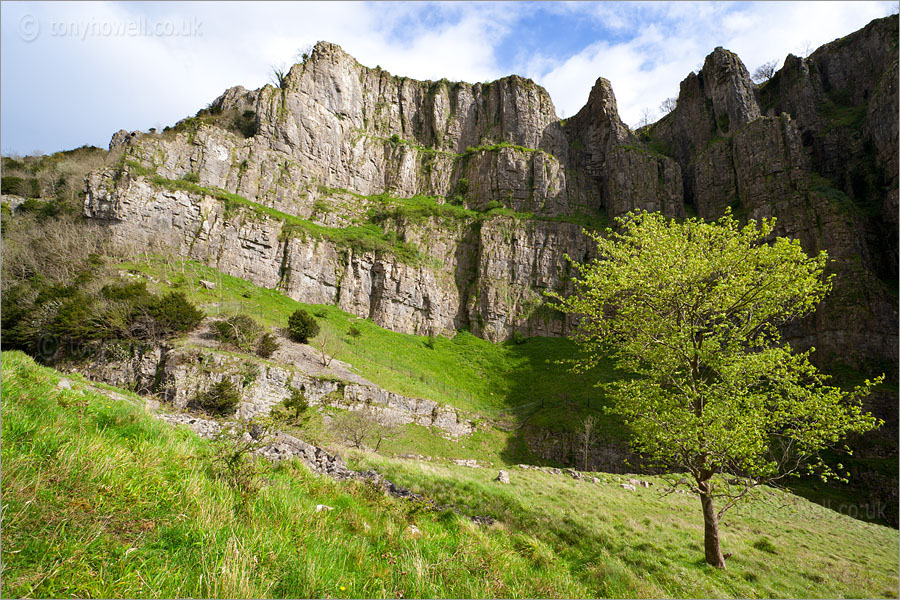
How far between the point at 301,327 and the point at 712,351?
34.4 metres

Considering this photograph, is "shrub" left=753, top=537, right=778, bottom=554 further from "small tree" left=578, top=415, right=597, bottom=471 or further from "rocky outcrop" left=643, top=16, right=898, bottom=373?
"rocky outcrop" left=643, top=16, right=898, bottom=373

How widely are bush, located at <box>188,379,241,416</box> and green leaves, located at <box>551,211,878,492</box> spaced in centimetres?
2414

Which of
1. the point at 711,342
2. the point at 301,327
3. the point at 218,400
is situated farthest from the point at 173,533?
the point at 301,327

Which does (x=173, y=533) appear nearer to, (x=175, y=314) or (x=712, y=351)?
(x=712, y=351)

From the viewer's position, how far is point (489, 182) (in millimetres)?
75375

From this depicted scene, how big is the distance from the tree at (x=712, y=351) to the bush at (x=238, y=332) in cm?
2891

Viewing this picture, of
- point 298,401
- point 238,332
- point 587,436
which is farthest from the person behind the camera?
point 587,436

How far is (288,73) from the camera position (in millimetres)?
70000

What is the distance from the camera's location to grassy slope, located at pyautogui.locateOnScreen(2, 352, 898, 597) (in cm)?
290

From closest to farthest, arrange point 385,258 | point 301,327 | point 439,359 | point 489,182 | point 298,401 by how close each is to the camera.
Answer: point 298,401
point 301,327
point 439,359
point 385,258
point 489,182

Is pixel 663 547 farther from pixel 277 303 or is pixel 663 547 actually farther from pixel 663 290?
pixel 277 303

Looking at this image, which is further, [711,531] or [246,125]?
[246,125]

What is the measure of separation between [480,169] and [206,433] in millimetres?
74885

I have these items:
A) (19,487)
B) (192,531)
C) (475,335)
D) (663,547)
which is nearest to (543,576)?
(192,531)
